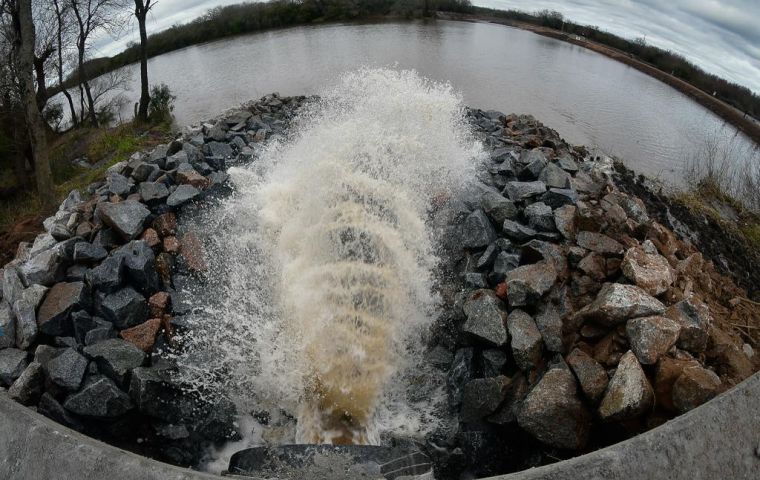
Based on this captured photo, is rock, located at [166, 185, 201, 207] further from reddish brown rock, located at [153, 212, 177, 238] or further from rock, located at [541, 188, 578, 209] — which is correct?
rock, located at [541, 188, 578, 209]

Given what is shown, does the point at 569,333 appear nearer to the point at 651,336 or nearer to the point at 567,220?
the point at 651,336

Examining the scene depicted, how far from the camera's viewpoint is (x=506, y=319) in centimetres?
338

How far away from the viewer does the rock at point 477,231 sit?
4.14 metres

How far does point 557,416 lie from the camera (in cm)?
275

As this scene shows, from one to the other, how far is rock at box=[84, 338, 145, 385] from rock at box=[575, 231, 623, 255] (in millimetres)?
3483

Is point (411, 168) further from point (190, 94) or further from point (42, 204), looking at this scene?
point (190, 94)

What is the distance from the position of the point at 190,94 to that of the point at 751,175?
12980 millimetres

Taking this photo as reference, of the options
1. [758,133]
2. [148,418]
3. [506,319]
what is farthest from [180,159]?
[758,133]

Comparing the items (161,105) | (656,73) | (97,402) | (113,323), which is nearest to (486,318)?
(97,402)

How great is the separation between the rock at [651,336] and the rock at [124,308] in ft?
11.2

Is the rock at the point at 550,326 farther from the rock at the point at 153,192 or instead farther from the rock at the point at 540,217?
the rock at the point at 153,192

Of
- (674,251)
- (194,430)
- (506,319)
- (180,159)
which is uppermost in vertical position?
(674,251)

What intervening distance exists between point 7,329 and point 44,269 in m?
0.53

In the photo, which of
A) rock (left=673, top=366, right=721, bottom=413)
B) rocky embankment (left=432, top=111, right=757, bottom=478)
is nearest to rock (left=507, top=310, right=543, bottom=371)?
rocky embankment (left=432, top=111, right=757, bottom=478)
